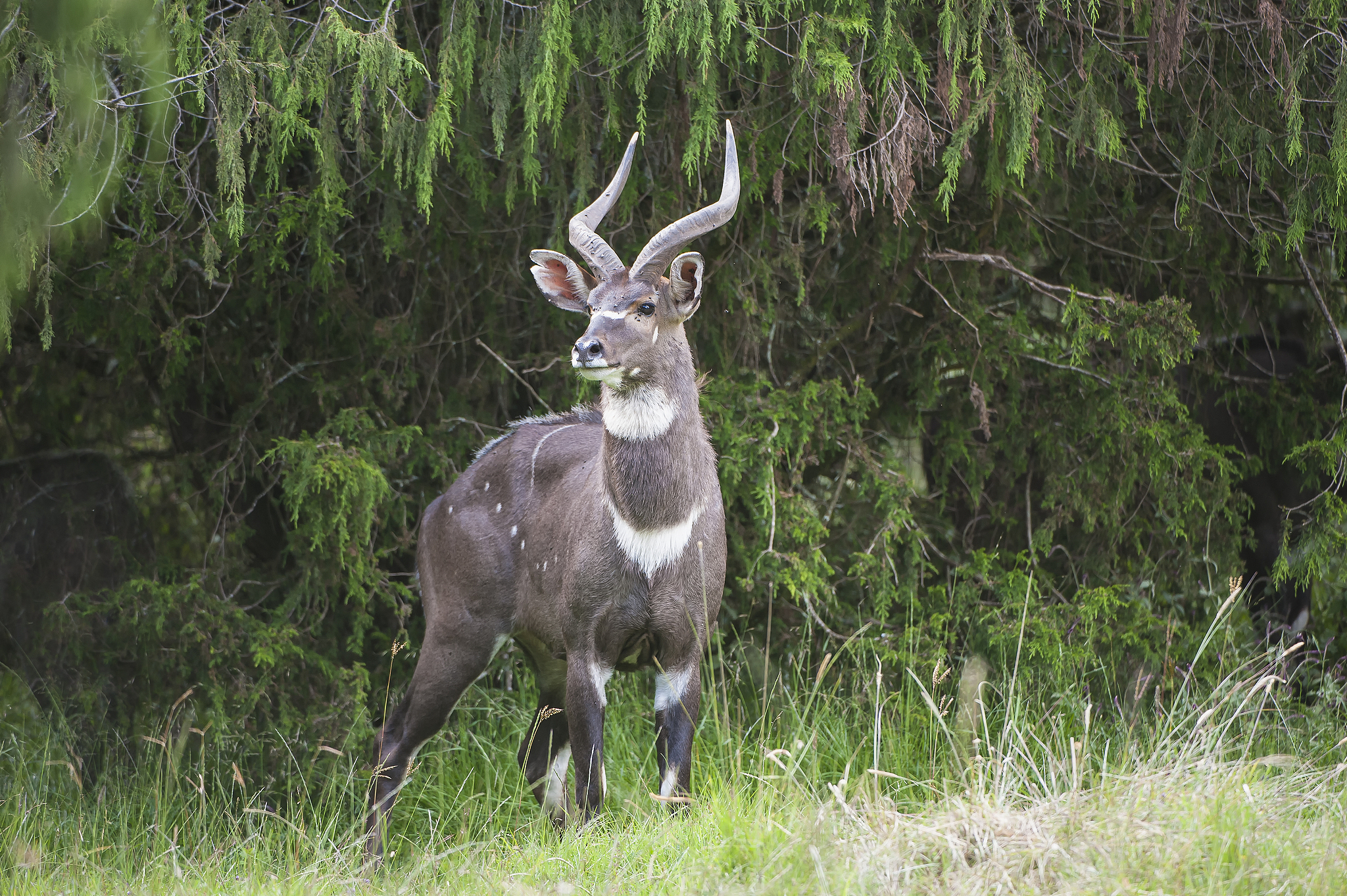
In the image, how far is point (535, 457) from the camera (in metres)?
5.24

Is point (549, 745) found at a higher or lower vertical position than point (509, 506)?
lower

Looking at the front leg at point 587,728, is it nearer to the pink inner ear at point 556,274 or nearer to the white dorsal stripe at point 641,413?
the white dorsal stripe at point 641,413

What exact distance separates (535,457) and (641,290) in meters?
1.16

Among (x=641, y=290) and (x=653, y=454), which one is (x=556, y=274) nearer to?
(x=641, y=290)

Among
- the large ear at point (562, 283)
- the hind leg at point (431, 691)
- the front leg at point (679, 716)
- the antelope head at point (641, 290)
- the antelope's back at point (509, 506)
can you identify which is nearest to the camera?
the antelope head at point (641, 290)

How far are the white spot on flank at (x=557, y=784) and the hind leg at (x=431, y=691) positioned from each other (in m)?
0.48

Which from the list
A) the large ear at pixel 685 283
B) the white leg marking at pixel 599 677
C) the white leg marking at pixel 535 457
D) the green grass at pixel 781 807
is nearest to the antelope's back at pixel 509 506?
the white leg marking at pixel 535 457

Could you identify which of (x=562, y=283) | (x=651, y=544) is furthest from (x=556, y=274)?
(x=651, y=544)

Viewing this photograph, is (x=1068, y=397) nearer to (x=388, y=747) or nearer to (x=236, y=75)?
(x=388, y=747)

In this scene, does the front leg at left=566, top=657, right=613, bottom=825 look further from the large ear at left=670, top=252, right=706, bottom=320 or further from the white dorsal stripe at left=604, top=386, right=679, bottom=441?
the large ear at left=670, top=252, right=706, bottom=320

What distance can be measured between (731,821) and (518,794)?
235cm

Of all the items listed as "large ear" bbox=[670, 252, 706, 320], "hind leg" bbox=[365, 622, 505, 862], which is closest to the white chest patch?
"large ear" bbox=[670, 252, 706, 320]

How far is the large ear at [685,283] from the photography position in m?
4.43

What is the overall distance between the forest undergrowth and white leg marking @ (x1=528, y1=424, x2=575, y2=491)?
1.25 metres
